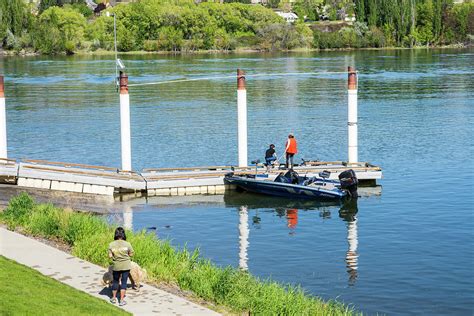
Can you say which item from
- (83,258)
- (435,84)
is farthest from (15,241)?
(435,84)

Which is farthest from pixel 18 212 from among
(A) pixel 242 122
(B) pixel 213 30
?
(B) pixel 213 30

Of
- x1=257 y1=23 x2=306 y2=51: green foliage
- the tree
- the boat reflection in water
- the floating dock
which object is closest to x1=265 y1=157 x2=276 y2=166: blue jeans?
the floating dock

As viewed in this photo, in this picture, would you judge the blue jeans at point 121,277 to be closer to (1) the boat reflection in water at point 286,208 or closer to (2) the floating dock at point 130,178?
(1) the boat reflection in water at point 286,208

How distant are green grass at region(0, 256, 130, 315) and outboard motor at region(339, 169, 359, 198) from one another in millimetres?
19137

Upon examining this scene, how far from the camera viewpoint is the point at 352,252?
31.2 metres

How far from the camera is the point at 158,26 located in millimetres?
194750

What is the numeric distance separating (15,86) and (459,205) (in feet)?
233

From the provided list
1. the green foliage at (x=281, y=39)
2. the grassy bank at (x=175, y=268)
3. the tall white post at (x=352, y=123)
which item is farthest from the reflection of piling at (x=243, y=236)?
the green foliage at (x=281, y=39)

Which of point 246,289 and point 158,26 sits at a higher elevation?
point 158,26

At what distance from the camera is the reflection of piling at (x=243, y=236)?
1174 inches

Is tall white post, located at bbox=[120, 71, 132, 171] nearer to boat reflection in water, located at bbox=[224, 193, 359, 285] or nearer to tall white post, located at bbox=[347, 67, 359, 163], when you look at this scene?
boat reflection in water, located at bbox=[224, 193, 359, 285]

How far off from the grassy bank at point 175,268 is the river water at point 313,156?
Answer: 370 centimetres

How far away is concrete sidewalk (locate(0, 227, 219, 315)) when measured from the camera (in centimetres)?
2034

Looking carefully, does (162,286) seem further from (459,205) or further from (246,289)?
(459,205)
